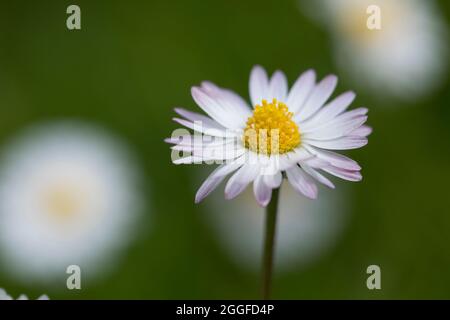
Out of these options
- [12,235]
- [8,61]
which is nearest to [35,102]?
[8,61]

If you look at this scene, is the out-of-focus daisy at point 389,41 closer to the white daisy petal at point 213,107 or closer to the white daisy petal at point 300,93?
the white daisy petal at point 300,93

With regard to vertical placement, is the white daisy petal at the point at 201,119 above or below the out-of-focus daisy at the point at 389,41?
below

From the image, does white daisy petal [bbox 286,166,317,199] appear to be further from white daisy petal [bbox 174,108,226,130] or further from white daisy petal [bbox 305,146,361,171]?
white daisy petal [bbox 174,108,226,130]

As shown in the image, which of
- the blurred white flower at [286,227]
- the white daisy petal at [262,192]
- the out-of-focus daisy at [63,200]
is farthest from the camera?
the blurred white flower at [286,227]

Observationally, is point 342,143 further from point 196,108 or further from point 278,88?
point 196,108

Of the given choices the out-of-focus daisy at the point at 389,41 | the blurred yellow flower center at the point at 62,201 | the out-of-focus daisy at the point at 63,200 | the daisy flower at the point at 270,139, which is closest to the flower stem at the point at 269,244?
the daisy flower at the point at 270,139

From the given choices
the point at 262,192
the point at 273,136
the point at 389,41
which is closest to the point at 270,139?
the point at 273,136
